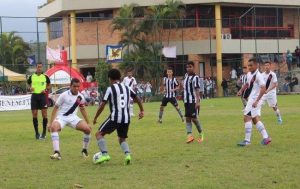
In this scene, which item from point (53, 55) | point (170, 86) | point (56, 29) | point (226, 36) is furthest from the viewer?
point (56, 29)

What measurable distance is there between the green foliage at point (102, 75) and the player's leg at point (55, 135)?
36.6m

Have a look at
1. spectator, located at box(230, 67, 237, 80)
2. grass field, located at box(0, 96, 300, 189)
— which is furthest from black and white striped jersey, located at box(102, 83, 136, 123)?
spectator, located at box(230, 67, 237, 80)

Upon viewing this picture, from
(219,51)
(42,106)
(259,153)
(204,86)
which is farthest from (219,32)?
(259,153)

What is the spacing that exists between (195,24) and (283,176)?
47190mm

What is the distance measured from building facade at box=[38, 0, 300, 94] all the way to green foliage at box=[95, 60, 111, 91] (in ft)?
11.5

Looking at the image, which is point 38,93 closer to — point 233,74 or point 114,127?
point 114,127

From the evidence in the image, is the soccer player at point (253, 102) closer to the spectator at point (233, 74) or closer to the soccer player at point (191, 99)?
the soccer player at point (191, 99)

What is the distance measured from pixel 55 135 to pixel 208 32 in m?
44.8

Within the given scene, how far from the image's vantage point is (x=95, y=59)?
57.7 metres

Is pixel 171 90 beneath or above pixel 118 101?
above

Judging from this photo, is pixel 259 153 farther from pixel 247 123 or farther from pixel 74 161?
pixel 74 161

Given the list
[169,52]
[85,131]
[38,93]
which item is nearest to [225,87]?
[169,52]

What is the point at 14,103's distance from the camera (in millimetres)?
39094

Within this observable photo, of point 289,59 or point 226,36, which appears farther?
point 226,36
